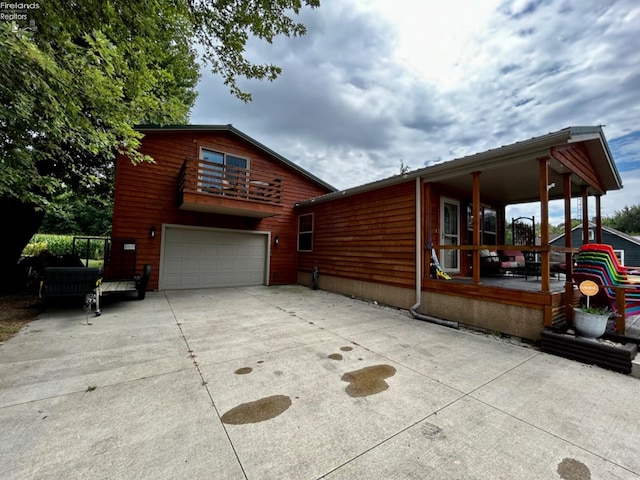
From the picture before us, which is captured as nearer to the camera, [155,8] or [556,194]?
[155,8]

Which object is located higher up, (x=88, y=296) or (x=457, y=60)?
(x=457, y=60)

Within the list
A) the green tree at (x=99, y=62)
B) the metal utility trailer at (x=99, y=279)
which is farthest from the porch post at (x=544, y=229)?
the metal utility trailer at (x=99, y=279)

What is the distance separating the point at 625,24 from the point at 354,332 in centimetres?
757

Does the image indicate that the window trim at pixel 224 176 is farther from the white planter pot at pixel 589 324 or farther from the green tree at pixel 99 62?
the white planter pot at pixel 589 324

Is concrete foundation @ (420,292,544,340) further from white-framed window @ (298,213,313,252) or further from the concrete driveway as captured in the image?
white-framed window @ (298,213,313,252)

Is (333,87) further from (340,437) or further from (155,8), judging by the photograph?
(340,437)

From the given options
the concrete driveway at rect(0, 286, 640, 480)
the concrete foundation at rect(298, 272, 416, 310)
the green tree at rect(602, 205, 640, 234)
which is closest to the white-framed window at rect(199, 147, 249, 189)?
the concrete foundation at rect(298, 272, 416, 310)

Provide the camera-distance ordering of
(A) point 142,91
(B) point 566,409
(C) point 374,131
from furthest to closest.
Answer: (C) point 374,131 < (A) point 142,91 < (B) point 566,409

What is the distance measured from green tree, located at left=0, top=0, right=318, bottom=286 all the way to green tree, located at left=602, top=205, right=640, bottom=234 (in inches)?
1505

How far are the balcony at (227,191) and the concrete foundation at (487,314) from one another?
563cm

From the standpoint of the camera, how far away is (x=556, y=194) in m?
6.72

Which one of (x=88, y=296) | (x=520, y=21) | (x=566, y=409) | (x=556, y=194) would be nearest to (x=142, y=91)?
(x=88, y=296)

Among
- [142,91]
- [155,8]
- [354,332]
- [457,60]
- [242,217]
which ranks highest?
[457,60]

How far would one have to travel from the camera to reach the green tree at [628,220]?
2595cm
